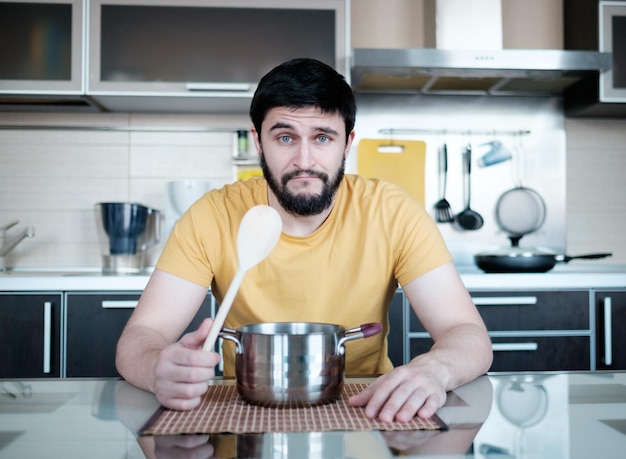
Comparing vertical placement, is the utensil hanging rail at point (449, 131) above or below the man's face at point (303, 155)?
above

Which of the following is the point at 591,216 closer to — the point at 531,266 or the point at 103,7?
the point at 531,266

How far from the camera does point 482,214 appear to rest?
8.95 ft

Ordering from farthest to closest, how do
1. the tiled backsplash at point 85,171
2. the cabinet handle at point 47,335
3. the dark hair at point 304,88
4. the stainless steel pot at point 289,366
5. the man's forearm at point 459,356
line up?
the tiled backsplash at point 85,171, the cabinet handle at point 47,335, the dark hair at point 304,88, the man's forearm at point 459,356, the stainless steel pot at point 289,366

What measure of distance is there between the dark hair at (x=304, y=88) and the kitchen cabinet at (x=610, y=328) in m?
1.52

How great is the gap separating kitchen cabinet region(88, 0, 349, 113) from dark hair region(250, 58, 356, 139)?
122 cm

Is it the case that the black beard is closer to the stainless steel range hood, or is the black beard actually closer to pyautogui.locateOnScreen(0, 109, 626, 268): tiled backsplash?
the stainless steel range hood

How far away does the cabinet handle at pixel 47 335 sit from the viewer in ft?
6.90

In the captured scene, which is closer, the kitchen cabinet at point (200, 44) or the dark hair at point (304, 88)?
the dark hair at point (304, 88)

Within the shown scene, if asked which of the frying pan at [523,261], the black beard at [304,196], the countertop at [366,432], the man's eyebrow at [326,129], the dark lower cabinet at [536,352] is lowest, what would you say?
the dark lower cabinet at [536,352]

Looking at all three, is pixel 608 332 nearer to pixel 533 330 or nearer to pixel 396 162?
pixel 533 330

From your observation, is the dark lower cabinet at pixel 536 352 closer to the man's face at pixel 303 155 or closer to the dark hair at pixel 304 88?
the man's face at pixel 303 155

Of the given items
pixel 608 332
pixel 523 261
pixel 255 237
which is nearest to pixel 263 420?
pixel 255 237

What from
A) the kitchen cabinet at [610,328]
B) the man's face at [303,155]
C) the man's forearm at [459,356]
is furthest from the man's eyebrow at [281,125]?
the kitchen cabinet at [610,328]

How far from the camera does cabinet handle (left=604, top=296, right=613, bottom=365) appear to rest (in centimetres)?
220
